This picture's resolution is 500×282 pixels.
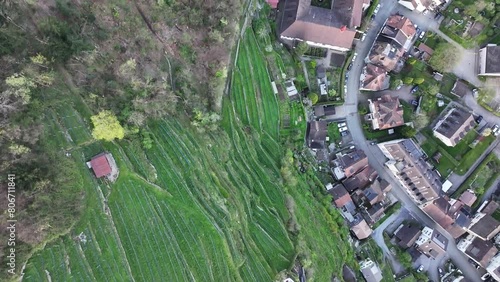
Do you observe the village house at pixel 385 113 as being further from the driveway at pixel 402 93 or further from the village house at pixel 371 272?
the village house at pixel 371 272

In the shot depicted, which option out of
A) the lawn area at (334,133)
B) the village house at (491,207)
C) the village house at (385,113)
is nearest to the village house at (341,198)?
the lawn area at (334,133)

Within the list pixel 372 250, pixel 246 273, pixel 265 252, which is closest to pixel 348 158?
pixel 372 250

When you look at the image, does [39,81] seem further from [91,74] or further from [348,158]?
[348,158]

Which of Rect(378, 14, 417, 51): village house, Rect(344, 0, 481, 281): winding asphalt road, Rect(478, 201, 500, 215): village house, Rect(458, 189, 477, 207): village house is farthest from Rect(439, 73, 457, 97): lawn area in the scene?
Rect(478, 201, 500, 215): village house

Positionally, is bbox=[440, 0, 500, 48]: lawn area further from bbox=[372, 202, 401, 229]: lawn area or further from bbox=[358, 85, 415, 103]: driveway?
bbox=[372, 202, 401, 229]: lawn area

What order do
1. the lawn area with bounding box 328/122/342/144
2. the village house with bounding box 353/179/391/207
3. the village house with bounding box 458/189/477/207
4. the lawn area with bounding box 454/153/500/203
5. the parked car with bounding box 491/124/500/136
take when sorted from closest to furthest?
the village house with bounding box 353/179/391/207, the village house with bounding box 458/189/477/207, the lawn area with bounding box 328/122/342/144, the lawn area with bounding box 454/153/500/203, the parked car with bounding box 491/124/500/136

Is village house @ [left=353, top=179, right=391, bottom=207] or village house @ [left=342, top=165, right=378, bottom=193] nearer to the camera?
village house @ [left=353, top=179, right=391, bottom=207]

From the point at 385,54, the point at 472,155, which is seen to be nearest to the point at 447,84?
the point at 472,155
